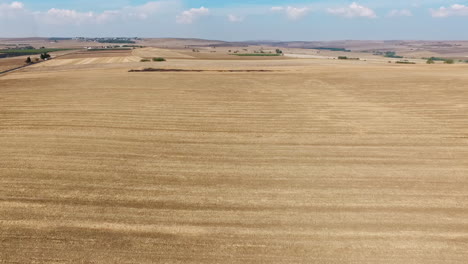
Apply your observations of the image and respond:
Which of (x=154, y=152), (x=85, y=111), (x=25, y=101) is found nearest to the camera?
(x=154, y=152)

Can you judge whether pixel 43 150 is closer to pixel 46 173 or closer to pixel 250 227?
pixel 46 173

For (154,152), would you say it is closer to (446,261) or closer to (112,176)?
(112,176)

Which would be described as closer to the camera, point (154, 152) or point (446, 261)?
point (446, 261)

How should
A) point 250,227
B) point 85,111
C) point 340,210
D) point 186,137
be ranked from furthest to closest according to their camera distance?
point 85,111, point 186,137, point 340,210, point 250,227

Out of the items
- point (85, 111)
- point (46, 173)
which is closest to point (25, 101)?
point (85, 111)

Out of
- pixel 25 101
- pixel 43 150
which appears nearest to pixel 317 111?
pixel 43 150

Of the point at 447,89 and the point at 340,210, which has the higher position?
the point at 447,89
